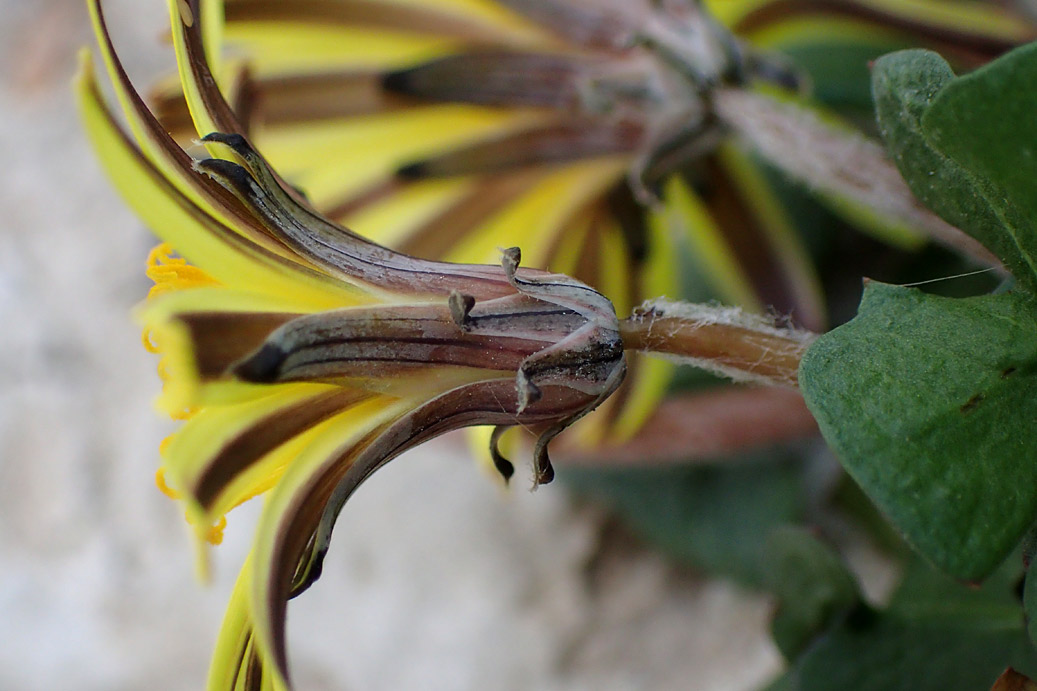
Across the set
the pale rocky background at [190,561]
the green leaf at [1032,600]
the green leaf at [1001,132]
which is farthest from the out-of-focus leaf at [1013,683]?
the pale rocky background at [190,561]

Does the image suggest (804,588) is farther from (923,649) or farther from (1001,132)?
(1001,132)

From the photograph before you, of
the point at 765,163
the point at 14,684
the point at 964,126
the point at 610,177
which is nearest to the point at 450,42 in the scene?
the point at 610,177

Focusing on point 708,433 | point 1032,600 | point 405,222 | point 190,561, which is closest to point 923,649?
point 1032,600

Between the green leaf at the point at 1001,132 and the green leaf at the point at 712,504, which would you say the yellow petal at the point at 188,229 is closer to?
the green leaf at the point at 1001,132

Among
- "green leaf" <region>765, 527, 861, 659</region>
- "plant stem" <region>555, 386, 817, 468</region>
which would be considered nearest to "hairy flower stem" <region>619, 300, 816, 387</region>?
"green leaf" <region>765, 527, 861, 659</region>

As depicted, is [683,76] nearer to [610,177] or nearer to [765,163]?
[610,177]

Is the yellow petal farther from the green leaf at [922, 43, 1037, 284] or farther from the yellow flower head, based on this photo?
the green leaf at [922, 43, 1037, 284]
